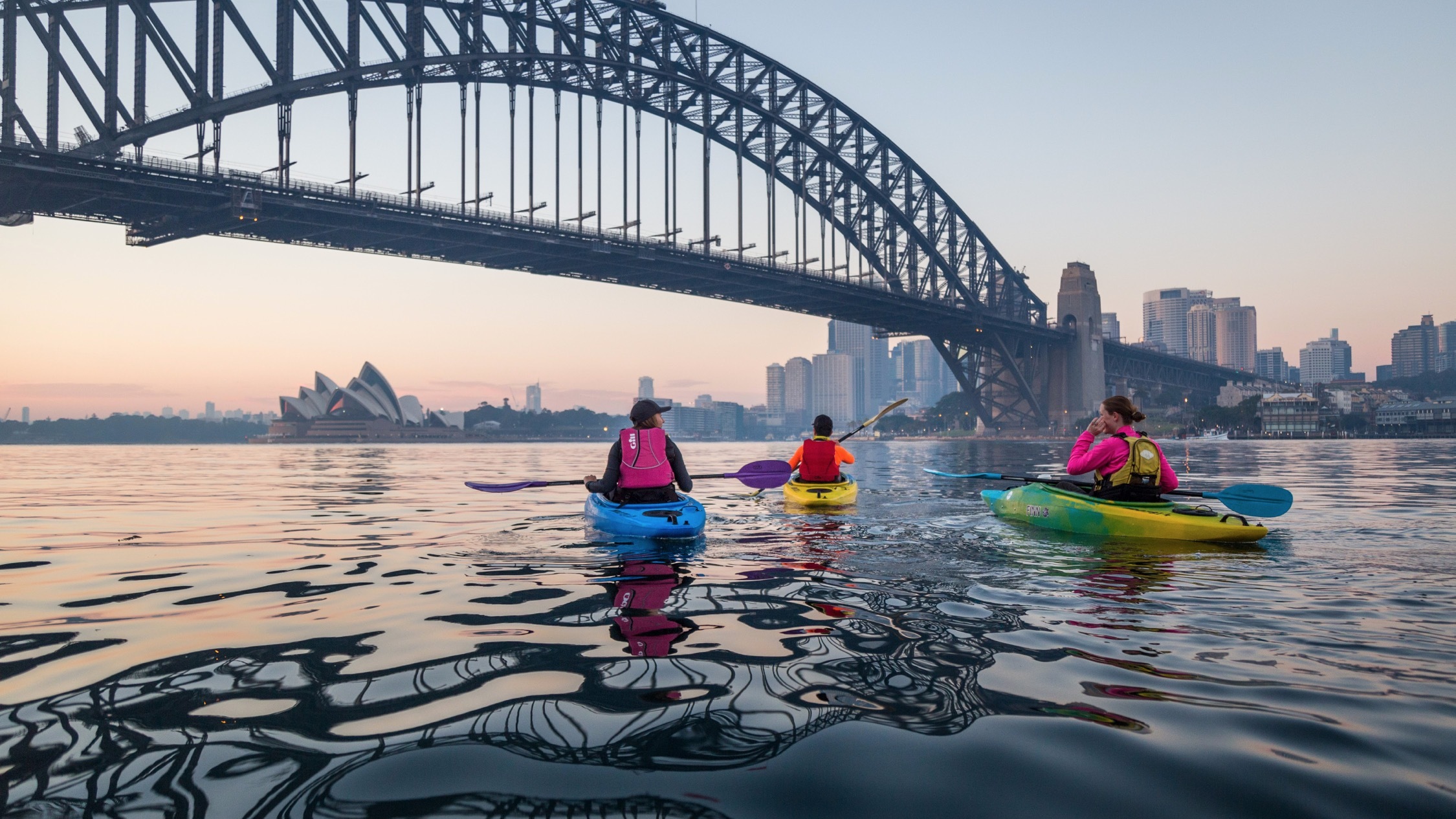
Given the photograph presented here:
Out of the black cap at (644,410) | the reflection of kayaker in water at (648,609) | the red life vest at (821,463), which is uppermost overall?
the black cap at (644,410)

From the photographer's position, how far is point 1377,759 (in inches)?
111

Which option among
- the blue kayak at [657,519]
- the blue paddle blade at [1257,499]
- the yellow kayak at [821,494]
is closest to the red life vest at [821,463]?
the yellow kayak at [821,494]

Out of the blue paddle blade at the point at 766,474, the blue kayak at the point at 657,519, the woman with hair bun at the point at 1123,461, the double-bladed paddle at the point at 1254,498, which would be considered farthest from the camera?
the blue paddle blade at the point at 766,474

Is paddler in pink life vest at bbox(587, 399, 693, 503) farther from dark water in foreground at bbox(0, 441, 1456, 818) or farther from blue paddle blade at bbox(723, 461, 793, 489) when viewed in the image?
blue paddle blade at bbox(723, 461, 793, 489)

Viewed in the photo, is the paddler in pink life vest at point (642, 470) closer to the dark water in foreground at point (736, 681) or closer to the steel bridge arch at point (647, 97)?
the dark water in foreground at point (736, 681)

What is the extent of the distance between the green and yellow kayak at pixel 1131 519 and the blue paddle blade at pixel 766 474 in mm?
3784

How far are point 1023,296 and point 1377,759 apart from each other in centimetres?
9729

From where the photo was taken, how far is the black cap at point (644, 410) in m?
8.77

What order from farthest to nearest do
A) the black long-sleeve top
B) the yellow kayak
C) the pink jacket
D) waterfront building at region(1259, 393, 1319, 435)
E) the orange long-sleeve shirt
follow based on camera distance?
waterfront building at region(1259, 393, 1319, 435)
the orange long-sleeve shirt
the yellow kayak
the black long-sleeve top
the pink jacket

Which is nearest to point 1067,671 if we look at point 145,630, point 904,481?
point 145,630

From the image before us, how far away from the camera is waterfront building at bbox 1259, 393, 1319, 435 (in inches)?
4208

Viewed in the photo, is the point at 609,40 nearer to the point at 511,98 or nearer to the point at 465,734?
the point at 511,98

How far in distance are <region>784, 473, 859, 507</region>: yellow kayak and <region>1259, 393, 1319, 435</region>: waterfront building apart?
117m

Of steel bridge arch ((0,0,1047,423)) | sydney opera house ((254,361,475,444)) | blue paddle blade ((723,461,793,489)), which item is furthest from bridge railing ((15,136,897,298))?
sydney opera house ((254,361,475,444))
